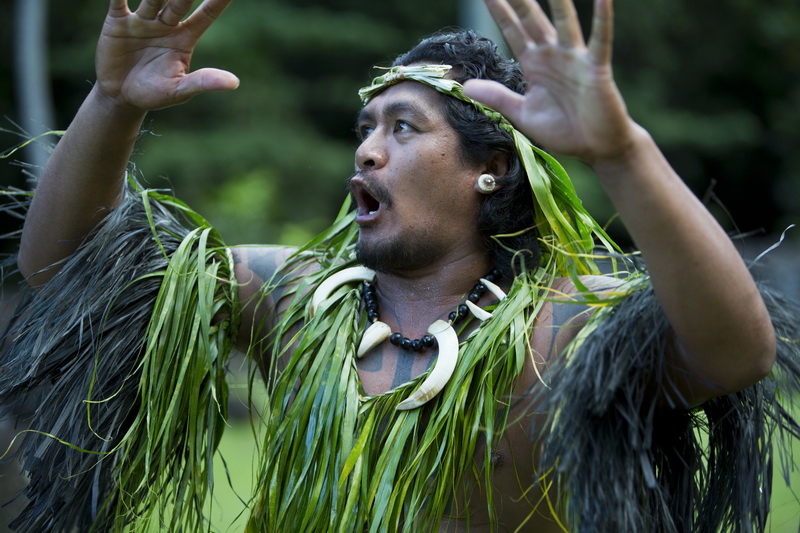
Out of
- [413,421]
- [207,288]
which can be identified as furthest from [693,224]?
[207,288]

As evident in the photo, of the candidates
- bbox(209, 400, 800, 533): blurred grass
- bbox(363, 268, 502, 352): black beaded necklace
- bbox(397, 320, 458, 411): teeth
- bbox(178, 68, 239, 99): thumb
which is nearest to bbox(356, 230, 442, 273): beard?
bbox(363, 268, 502, 352): black beaded necklace

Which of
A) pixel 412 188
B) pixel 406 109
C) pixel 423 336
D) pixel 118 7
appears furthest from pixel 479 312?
pixel 118 7

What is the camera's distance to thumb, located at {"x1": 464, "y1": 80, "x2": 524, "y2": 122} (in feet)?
6.67

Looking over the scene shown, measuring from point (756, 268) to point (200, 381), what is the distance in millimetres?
1404

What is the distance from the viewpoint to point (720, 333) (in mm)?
1916

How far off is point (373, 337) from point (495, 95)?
0.77m

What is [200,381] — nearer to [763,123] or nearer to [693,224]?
[693,224]

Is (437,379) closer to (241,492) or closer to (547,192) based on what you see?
(547,192)

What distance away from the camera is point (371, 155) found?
2582 mm

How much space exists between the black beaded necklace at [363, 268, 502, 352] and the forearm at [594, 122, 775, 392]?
707mm

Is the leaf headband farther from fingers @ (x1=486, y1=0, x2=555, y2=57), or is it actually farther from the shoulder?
fingers @ (x1=486, y1=0, x2=555, y2=57)

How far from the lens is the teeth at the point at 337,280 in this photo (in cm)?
262

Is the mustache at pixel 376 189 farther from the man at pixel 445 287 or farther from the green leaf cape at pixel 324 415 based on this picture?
the green leaf cape at pixel 324 415

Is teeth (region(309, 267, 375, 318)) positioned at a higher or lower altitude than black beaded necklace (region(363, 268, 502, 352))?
higher
